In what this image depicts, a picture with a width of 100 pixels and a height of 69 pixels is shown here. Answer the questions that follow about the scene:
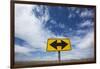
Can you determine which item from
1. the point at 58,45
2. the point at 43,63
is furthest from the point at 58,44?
the point at 43,63

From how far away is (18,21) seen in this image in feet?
5.34

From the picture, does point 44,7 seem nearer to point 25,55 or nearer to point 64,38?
point 64,38

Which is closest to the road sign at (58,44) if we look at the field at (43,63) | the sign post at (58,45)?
the sign post at (58,45)

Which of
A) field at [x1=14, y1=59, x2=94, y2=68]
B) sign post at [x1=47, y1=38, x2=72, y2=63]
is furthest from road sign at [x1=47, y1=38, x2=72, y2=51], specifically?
field at [x1=14, y1=59, x2=94, y2=68]

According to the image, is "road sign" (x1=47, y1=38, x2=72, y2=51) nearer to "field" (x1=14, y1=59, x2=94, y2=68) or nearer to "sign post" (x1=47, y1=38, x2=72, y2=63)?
"sign post" (x1=47, y1=38, x2=72, y2=63)

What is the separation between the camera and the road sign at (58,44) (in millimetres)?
1707

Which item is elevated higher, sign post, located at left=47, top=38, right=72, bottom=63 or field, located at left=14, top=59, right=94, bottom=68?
sign post, located at left=47, top=38, right=72, bottom=63

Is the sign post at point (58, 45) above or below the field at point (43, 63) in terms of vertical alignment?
above

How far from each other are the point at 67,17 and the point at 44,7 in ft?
0.75

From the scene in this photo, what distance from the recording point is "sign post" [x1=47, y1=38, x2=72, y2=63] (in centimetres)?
171

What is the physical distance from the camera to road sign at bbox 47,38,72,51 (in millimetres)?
1707

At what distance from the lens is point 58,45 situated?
1.73 metres

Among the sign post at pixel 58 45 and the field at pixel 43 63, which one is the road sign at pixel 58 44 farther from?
the field at pixel 43 63

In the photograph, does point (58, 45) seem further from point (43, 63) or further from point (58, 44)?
point (43, 63)
